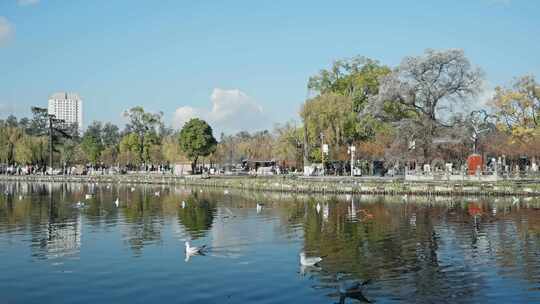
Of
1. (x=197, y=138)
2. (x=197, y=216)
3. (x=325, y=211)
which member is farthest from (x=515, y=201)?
(x=197, y=138)

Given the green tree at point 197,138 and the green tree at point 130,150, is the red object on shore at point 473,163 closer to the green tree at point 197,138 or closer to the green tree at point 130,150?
the green tree at point 197,138

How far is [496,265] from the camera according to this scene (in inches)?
790

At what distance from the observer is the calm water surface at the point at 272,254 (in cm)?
1653

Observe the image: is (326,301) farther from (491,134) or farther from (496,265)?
(491,134)

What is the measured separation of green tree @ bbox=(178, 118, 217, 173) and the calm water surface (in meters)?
44.6

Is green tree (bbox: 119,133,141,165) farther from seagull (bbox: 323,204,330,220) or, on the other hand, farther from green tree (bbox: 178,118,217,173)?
seagull (bbox: 323,204,330,220)

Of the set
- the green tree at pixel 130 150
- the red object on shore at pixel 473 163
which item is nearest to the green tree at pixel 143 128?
the green tree at pixel 130 150

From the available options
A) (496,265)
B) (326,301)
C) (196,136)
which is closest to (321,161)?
(196,136)

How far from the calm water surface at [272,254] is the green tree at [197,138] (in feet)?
146

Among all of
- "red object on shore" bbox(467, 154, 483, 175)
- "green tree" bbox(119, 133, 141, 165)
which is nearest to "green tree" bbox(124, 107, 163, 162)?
"green tree" bbox(119, 133, 141, 165)

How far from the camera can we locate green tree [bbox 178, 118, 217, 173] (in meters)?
84.3

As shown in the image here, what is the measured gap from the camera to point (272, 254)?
886 inches

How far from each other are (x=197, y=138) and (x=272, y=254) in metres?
63.1

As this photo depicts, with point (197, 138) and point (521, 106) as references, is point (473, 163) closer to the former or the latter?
point (521, 106)
